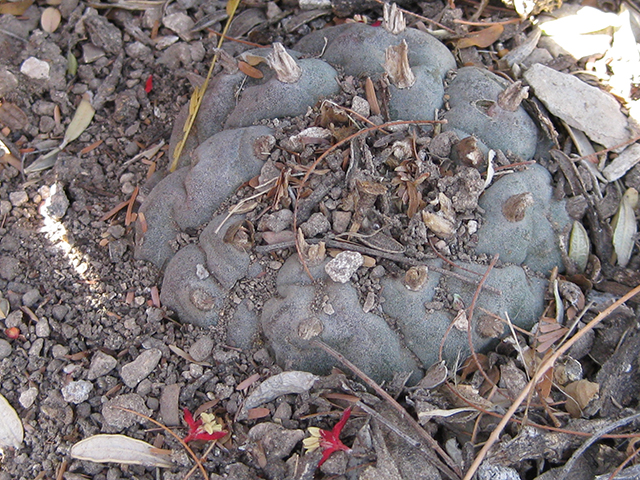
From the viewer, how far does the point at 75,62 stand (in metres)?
2.59

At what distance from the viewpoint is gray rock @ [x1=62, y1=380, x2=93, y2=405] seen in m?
1.88

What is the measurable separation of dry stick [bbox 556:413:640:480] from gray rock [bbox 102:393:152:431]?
4.56 ft

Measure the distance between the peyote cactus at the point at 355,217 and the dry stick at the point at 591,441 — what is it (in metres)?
0.41

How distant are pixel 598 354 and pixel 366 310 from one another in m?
0.88

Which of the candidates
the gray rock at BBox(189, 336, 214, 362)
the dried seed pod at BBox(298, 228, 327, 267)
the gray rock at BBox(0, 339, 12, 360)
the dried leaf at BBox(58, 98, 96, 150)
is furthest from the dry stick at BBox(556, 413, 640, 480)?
the dried leaf at BBox(58, 98, 96, 150)

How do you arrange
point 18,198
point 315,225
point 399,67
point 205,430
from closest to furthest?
1. point 205,430
2. point 315,225
3. point 399,67
4. point 18,198

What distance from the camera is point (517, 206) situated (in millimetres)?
1812

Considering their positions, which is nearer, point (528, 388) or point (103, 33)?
point (528, 388)

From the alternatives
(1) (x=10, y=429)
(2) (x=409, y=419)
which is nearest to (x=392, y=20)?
(2) (x=409, y=419)

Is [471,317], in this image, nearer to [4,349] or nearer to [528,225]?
[528,225]

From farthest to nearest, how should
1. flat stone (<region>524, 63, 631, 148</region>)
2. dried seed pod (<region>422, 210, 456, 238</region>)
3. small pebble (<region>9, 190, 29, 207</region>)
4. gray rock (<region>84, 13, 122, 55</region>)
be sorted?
→ 1. gray rock (<region>84, 13, 122, 55</region>)
2. small pebble (<region>9, 190, 29, 207</region>)
3. flat stone (<region>524, 63, 631, 148</region>)
4. dried seed pod (<region>422, 210, 456, 238</region>)

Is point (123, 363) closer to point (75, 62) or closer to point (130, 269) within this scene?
point (130, 269)

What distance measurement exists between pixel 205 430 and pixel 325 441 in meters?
0.41

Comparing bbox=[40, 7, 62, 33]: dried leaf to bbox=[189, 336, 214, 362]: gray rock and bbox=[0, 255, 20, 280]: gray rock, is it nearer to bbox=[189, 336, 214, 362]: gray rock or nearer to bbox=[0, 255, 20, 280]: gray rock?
bbox=[0, 255, 20, 280]: gray rock
